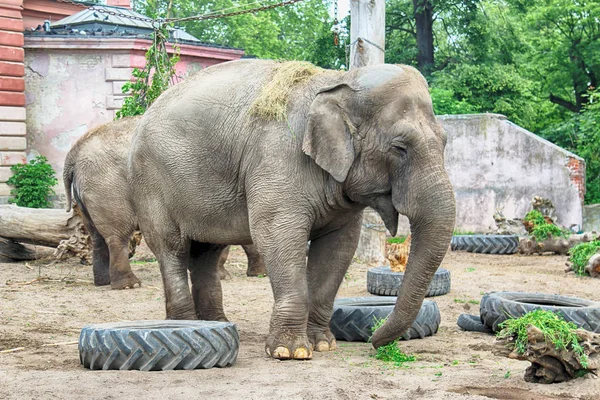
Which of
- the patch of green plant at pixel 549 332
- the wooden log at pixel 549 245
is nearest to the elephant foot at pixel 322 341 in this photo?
the patch of green plant at pixel 549 332

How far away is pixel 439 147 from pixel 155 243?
2523 millimetres

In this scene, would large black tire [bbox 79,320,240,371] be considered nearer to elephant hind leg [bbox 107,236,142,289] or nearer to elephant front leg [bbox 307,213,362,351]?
elephant front leg [bbox 307,213,362,351]

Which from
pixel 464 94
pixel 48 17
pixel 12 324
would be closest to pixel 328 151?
pixel 12 324

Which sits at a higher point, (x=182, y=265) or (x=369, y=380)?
(x=182, y=265)

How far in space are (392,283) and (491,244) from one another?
→ 5.81 metres

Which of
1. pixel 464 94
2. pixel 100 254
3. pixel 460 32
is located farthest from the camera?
pixel 460 32

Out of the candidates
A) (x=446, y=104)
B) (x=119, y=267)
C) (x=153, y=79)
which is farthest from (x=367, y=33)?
(x=446, y=104)

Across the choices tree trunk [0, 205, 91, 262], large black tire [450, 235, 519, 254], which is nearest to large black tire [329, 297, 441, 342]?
tree trunk [0, 205, 91, 262]

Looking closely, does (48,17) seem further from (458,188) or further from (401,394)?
(401,394)

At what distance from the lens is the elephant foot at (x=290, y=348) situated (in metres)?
6.41

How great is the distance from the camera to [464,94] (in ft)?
87.1

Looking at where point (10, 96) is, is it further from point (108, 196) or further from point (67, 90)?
point (108, 196)

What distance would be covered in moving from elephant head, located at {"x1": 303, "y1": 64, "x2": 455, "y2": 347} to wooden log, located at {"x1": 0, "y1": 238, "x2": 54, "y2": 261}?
8544 millimetres

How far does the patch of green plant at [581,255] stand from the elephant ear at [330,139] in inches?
275
